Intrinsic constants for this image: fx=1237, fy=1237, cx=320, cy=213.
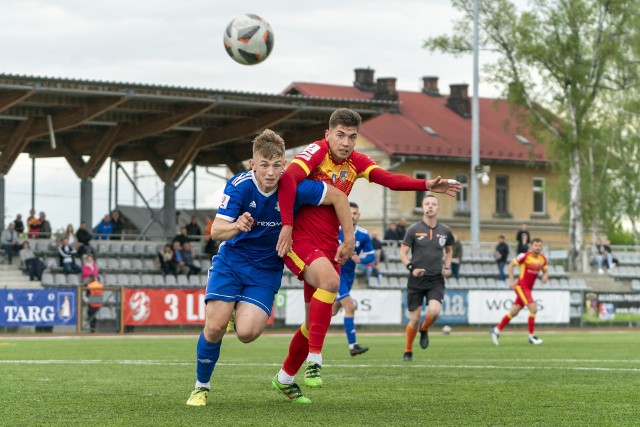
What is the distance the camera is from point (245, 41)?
2038cm

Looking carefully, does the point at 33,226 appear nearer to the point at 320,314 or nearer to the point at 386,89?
the point at 320,314

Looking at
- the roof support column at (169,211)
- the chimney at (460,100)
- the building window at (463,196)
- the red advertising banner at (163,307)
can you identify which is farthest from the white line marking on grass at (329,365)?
the chimney at (460,100)

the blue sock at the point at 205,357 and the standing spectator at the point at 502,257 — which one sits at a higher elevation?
the standing spectator at the point at 502,257

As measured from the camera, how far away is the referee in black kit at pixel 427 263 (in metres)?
17.2

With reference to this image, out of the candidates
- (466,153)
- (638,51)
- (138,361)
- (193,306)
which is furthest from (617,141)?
(138,361)

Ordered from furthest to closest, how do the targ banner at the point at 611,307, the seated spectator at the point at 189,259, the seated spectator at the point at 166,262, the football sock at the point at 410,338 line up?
the targ banner at the point at 611,307 < the seated spectator at the point at 189,259 < the seated spectator at the point at 166,262 < the football sock at the point at 410,338

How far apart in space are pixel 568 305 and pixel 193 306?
38.4 ft

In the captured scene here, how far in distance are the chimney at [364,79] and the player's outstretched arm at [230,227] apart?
208ft

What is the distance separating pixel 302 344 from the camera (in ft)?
31.6

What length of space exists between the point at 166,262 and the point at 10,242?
166 inches

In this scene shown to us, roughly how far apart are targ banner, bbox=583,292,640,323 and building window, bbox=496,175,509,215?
32087mm

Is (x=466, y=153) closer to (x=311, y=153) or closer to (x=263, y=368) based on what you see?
(x=263, y=368)

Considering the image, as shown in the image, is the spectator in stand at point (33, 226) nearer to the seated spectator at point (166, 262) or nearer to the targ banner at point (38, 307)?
the seated spectator at point (166, 262)

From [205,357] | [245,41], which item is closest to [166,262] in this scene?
[245,41]
